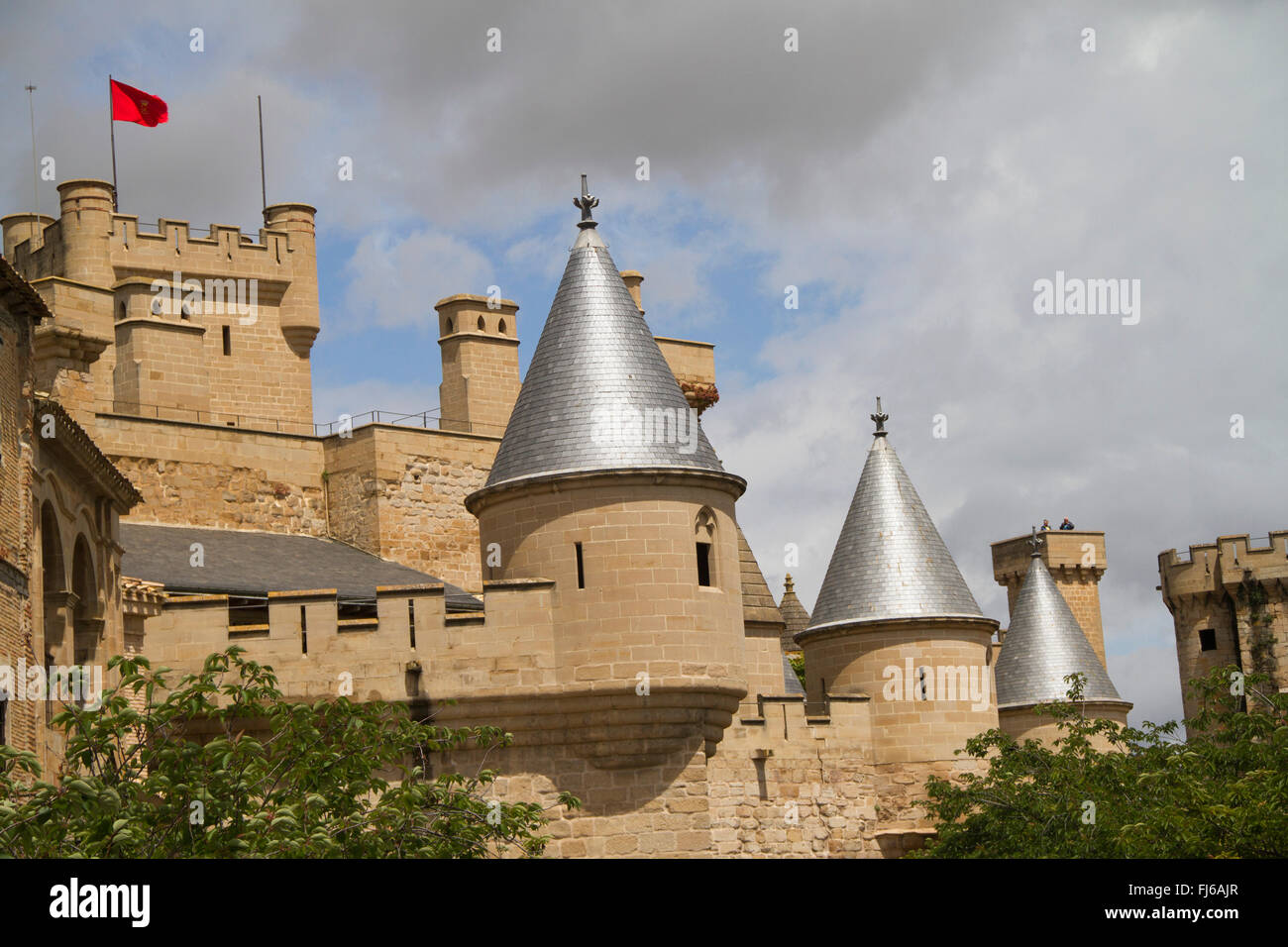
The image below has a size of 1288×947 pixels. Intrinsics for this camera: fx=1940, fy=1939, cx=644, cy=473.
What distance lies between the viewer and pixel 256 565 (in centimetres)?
3058

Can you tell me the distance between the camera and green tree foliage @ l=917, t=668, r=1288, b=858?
15445mm

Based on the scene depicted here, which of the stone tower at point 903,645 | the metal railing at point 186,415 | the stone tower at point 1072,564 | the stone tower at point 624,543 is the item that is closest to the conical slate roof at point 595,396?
the stone tower at point 624,543

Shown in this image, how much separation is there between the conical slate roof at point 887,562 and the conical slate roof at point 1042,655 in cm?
533

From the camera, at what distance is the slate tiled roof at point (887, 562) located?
28531 mm

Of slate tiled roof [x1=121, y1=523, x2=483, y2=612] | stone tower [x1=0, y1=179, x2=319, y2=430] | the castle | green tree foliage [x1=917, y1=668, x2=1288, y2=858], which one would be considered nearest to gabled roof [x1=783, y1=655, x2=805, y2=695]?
the castle

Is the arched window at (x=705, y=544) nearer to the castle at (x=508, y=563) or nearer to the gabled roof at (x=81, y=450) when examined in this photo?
the castle at (x=508, y=563)

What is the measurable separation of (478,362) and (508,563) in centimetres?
2187

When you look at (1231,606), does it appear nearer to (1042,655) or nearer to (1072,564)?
(1072,564)

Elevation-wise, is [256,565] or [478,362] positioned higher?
[478,362]

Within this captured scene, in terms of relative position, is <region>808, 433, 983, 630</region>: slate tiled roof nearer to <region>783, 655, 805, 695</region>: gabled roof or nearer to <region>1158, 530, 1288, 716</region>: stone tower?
<region>783, 655, 805, 695</region>: gabled roof

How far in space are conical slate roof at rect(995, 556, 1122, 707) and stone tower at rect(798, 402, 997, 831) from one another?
17.7 feet

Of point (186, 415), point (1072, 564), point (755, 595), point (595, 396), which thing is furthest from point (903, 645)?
point (1072, 564)
